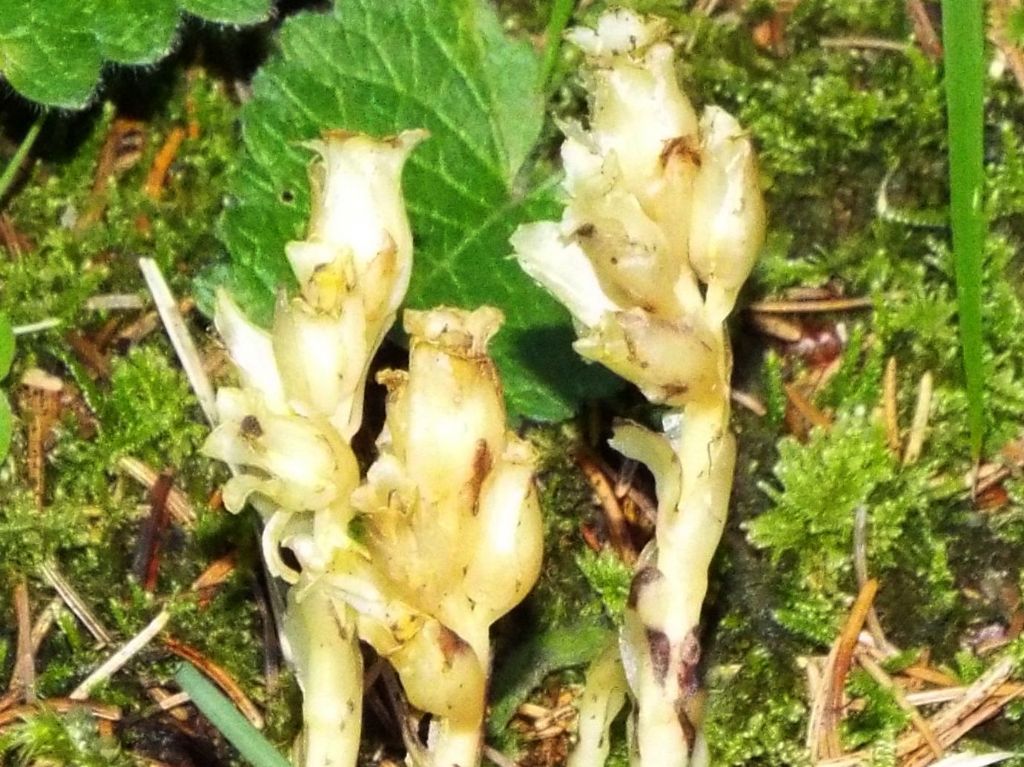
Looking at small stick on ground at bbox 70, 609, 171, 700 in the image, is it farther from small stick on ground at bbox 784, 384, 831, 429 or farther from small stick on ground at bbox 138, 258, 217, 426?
small stick on ground at bbox 784, 384, 831, 429

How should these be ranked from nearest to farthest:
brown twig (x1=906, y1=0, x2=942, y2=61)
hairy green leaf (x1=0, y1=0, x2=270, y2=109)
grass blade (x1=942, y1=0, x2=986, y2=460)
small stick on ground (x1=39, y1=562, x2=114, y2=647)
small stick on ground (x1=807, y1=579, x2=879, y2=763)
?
grass blade (x1=942, y1=0, x2=986, y2=460), small stick on ground (x1=807, y1=579, x2=879, y2=763), small stick on ground (x1=39, y1=562, x2=114, y2=647), hairy green leaf (x1=0, y1=0, x2=270, y2=109), brown twig (x1=906, y1=0, x2=942, y2=61)

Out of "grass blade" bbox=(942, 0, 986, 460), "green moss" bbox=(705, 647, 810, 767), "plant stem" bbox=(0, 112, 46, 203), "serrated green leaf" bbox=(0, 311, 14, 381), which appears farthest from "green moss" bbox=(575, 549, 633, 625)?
"plant stem" bbox=(0, 112, 46, 203)

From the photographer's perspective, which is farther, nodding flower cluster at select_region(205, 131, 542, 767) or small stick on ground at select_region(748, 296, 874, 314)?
small stick on ground at select_region(748, 296, 874, 314)

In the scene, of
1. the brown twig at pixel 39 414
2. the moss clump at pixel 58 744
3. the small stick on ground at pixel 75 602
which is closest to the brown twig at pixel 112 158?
the brown twig at pixel 39 414

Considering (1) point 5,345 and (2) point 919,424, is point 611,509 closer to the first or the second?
(2) point 919,424

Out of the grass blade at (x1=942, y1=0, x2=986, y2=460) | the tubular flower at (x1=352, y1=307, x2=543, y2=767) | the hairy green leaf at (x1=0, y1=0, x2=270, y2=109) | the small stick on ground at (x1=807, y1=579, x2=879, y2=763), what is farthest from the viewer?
the hairy green leaf at (x1=0, y1=0, x2=270, y2=109)

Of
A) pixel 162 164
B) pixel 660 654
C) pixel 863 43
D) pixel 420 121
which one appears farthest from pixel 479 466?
pixel 863 43

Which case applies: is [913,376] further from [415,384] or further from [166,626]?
[166,626]
